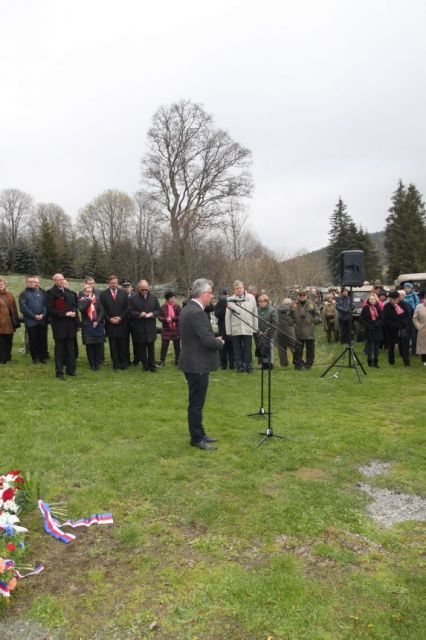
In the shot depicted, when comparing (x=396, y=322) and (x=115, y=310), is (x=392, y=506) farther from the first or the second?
(x=396, y=322)

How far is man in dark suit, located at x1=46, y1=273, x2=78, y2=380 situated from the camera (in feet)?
30.5

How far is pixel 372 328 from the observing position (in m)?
11.4

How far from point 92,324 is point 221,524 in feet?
23.2

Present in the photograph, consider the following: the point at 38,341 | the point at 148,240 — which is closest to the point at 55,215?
the point at 148,240

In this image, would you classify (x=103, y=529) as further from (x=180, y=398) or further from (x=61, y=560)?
(x=180, y=398)

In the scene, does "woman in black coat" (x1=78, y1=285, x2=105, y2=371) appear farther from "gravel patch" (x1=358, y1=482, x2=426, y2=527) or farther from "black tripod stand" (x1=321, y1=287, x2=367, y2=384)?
"gravel patch" (x1=358, y1=482, x2=426, y2=527)

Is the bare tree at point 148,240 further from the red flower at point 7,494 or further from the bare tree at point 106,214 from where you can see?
the red flower at point 7,494

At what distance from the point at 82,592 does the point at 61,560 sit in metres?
0.47

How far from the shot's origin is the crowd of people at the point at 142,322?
970 centimetres

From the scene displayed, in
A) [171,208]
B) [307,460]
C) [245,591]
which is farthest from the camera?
[171,208]

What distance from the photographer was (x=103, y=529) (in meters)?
3.89

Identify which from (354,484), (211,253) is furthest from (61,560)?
(211,253)

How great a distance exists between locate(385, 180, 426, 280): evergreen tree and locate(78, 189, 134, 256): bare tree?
2836cm

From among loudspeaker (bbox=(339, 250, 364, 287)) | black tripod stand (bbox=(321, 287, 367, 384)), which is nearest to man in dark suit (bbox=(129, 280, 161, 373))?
black tripod stand (bbox=(321, 287, 367, 384))
